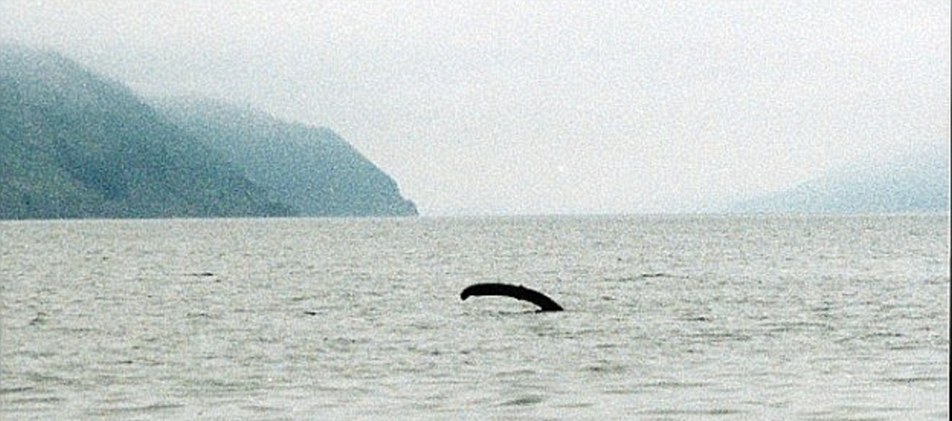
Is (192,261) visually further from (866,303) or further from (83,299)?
(866,303)

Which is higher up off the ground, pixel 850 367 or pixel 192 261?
pixel 192 261

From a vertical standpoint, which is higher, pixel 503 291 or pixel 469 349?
pixel 503 291

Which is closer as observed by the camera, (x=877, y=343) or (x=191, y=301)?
(x=877, y=343)

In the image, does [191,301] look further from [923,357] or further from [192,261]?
[192,261]

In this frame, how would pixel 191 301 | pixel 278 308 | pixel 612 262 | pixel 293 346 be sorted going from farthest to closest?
pixel 612 262 < pixel 191 301 < pixel 278 308 < pixel 293 346

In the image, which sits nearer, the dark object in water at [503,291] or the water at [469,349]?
the water at [469,349]

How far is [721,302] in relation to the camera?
60.0m

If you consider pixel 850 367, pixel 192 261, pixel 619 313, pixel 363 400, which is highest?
pixel 192 261

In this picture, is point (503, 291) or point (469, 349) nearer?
point (469, 349)

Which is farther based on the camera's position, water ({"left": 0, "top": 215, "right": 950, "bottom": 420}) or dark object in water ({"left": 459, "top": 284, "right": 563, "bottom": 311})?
dark object in water ({"left": 459, "top": 284, "right": 563, "bottom": 311})

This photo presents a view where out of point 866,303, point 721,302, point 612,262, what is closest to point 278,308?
point 721,302

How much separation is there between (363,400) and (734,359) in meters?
10.8

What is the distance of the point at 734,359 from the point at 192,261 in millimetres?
87332

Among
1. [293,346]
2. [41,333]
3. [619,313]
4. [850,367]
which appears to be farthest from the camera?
[619,313]
